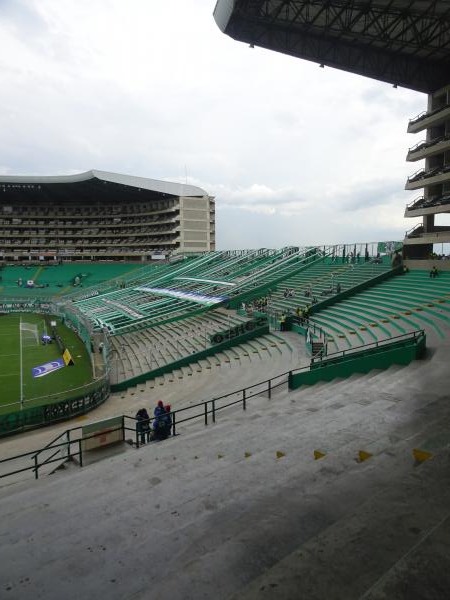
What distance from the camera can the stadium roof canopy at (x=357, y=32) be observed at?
19.7m

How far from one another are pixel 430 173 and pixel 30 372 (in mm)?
29926

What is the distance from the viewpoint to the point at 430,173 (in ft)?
92.5

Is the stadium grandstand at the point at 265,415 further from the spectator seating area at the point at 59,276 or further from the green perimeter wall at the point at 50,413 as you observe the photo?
the spectator seating area at the point at 59,276

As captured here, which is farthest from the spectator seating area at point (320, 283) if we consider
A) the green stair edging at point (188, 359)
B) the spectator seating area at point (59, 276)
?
the spectator seating area at point (59, 276)

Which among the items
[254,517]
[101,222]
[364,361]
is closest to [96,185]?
[101,222]

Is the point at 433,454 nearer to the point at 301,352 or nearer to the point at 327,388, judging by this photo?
the point at 327,388

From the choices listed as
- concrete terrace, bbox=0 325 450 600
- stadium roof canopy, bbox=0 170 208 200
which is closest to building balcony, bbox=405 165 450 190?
concrete terrace, bbox=0 325 450 600

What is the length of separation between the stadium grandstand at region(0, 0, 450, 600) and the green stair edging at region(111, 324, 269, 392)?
79 mm

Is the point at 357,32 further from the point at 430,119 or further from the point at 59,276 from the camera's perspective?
the point at 59,276

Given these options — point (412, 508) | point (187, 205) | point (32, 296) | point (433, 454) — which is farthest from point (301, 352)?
point (187, 205)

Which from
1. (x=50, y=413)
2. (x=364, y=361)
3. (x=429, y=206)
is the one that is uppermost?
(x=429, y=206)

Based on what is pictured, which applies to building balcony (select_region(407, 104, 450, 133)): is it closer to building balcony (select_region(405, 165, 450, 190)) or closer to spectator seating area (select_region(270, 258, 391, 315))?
building balcony (select_region(405, 165, 450, 190))

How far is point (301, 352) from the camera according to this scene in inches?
706

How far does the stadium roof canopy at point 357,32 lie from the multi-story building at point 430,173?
232 centimetres
